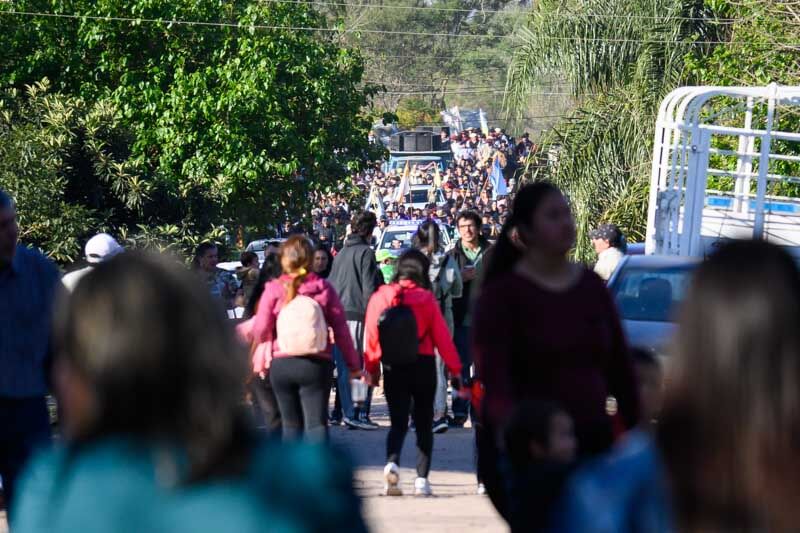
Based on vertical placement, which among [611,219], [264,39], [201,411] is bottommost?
[611,219]

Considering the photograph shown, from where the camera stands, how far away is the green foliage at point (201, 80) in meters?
21.0

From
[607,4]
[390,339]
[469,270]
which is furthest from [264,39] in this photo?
[390,339]

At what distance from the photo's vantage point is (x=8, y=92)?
49.3ft

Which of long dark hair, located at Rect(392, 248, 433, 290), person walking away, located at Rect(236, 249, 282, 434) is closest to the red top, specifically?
person walking away, located at Rect(236, 249, 282, 434)

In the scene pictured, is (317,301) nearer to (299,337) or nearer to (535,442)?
(299,337)

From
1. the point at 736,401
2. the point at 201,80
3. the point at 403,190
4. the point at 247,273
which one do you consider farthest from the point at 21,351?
the point at 403,190

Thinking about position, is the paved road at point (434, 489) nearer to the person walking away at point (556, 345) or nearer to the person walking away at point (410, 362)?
the person walking away at point (410, 362)

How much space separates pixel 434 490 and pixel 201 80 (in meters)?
13.9

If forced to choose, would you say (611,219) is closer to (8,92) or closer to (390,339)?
(8,92)

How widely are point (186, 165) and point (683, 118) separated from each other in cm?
990

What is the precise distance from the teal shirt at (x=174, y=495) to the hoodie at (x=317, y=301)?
5447mm

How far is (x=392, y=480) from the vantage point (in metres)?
8.04

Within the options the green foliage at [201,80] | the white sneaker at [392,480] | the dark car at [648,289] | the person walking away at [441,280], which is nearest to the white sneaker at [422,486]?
the white sneaker at [392,480]

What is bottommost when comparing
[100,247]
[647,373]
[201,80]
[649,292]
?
[649,292]
